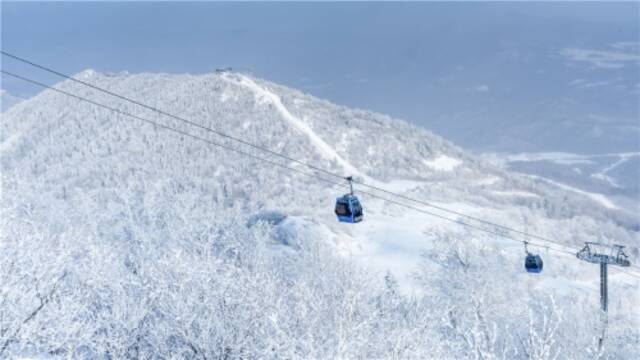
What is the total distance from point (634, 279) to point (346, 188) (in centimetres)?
4721

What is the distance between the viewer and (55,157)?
12738 centimetres

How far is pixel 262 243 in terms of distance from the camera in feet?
208

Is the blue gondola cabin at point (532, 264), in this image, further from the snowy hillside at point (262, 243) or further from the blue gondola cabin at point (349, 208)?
the blue gondola cabin at point (349, 208)

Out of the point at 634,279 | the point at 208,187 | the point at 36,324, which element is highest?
the point at 208,187

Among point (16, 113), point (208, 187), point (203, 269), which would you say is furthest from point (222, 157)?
point (203, 269)

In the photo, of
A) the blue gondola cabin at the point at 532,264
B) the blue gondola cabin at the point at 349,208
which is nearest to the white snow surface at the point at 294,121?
the blue gondola cabin at the point at 532,264

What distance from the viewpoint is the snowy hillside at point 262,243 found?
75.9ft

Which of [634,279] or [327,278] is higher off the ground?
[634,279]

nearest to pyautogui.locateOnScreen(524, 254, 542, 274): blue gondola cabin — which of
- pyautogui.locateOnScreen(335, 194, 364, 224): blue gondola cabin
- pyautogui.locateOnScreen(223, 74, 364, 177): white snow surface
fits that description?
pyautogui.locateOnScreen(335, 194, 364, 224): blue gondola cabin

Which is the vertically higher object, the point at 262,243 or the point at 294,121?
the point at 294,121

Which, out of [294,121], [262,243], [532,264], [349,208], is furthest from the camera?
[294,121]

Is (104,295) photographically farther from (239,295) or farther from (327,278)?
(327,278)

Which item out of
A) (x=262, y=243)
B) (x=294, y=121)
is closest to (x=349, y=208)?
(x=262, y=243)

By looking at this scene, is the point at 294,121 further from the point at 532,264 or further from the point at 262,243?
the point at 532,264
